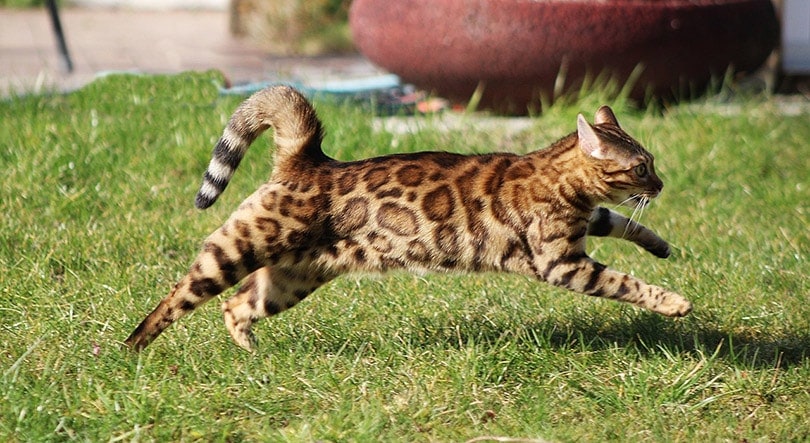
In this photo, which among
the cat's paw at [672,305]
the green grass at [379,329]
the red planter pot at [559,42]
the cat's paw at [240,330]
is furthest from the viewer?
the red planter pot at [559,42]

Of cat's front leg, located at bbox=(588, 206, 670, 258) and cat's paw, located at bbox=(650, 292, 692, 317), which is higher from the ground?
cat's front leg, located at bbox=(588, 206, 670, 258)

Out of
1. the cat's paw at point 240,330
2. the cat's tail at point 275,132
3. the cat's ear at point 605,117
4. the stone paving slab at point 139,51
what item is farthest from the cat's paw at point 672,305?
the stone paving slab at point 139,51

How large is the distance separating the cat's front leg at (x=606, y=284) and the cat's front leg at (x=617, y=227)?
33cm

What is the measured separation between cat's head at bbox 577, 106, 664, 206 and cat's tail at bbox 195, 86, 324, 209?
1.06m

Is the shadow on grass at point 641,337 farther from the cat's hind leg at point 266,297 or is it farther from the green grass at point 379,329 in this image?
the cat's hind leg at point 266,297

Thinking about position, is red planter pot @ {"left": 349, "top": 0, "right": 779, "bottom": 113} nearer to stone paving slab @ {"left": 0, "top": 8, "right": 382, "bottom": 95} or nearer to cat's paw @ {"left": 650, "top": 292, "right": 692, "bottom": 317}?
stone paving slab @ {"left": 0, "top": 8, "right": 382, "bottom": 95}

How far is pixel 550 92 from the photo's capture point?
826 centimetres

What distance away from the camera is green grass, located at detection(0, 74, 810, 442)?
388 cm

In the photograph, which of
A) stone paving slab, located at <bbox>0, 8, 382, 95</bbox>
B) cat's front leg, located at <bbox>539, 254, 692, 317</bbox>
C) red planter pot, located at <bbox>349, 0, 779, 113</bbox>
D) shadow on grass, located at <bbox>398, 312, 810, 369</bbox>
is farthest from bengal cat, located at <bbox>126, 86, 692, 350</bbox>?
stone paving slab, located at <bbox>0, 8, 382, 95</bbox>

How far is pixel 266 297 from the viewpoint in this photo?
4602mm

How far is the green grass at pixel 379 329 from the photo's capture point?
388cm

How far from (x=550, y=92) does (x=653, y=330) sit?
12.5ft

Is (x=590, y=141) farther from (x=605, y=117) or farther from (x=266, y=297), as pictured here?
(x=266, y=297)

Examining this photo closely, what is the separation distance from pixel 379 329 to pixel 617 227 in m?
1.06
